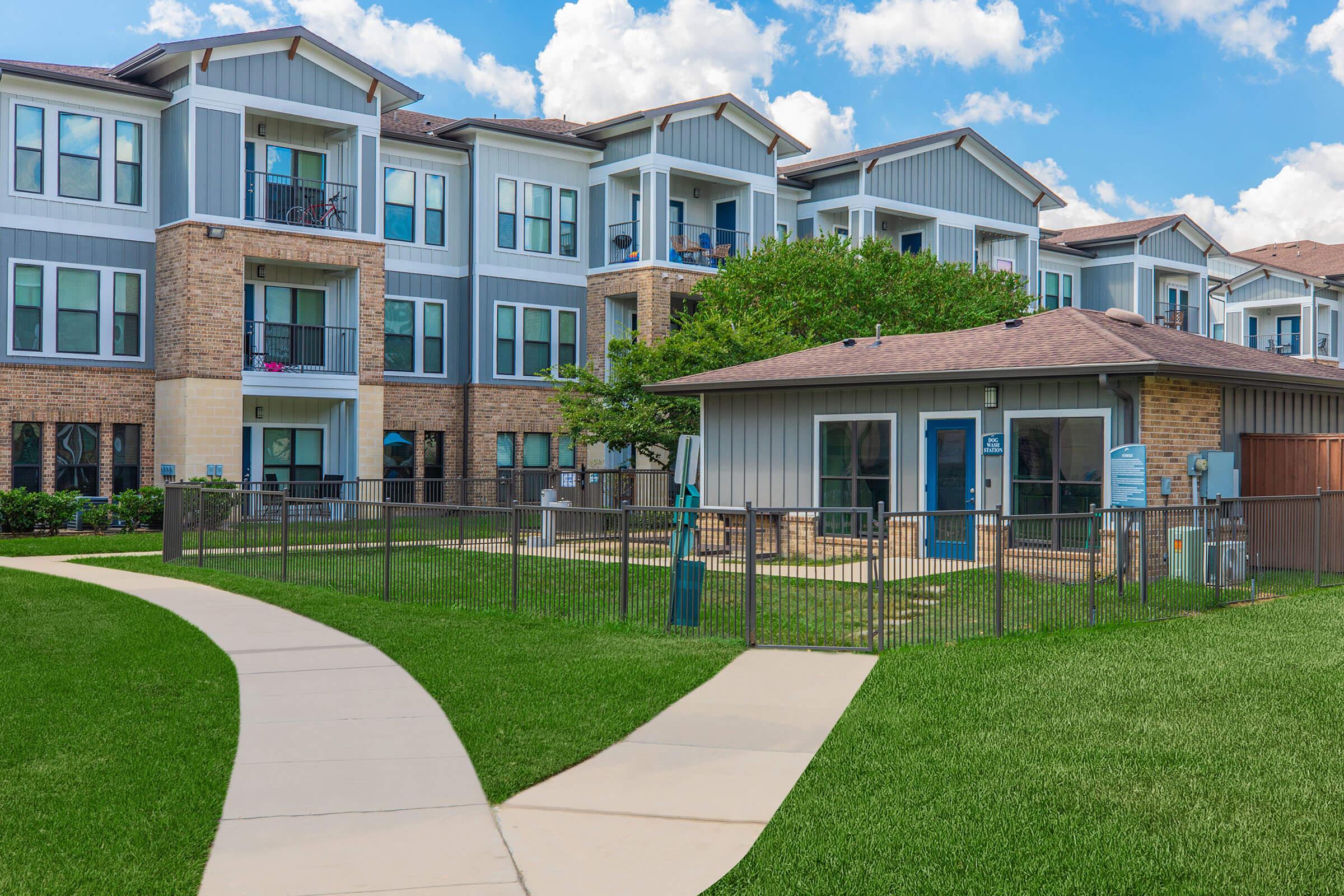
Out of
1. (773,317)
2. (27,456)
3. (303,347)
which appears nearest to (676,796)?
(773,317)

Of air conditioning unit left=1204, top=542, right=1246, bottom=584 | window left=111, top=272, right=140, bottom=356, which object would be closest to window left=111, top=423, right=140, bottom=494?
window left=111, top=272, right=140, bottom=356

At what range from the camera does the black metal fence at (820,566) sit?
457 inches

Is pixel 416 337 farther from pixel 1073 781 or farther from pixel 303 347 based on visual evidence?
pixel 1073 781

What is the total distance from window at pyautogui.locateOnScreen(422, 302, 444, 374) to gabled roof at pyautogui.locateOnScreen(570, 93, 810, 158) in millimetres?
6185

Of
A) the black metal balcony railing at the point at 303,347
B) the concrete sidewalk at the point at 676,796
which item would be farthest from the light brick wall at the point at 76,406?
the concrete sidewalk at the point at 676,796

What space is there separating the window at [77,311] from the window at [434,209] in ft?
27.7

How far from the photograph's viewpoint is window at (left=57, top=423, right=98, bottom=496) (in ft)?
87.2

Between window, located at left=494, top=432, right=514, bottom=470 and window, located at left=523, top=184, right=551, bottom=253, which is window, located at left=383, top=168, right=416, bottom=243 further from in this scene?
window, located at left=494, top=432, right=514, bottom=470

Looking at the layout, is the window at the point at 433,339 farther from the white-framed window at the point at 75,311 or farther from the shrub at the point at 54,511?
the shrub at the point at 54,511

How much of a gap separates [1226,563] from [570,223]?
2271 centimetres

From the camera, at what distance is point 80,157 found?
2648cm

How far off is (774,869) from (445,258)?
1127 inches

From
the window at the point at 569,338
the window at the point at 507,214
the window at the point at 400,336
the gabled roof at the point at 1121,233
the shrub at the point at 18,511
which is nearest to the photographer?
the shrub at the point at 18,511

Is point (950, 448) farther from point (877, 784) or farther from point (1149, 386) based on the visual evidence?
point (877, 784)
